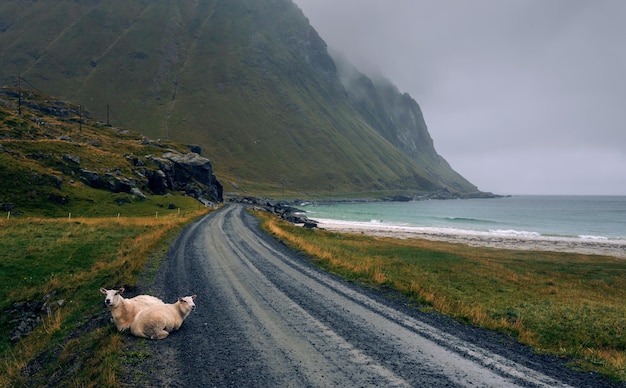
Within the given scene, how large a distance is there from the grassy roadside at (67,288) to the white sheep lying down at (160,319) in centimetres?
60

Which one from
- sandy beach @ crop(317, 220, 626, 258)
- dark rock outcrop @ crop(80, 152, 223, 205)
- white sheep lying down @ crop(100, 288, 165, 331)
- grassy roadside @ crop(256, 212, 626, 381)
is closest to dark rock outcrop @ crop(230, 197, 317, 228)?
dark rock outcrop @ crop(80, 152, 223, 205)

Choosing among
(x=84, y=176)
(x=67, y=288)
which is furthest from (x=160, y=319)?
(x=84, y=176)

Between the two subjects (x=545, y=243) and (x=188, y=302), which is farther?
(x=545, y=243)

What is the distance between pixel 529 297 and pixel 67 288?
2539 centimetres

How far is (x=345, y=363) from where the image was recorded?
25.5 feet

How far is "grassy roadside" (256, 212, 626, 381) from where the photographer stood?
34.6 ft

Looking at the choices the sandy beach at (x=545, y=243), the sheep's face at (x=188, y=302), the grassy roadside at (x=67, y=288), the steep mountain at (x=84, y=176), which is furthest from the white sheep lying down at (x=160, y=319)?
the sandy beach at (x=545, y=243)

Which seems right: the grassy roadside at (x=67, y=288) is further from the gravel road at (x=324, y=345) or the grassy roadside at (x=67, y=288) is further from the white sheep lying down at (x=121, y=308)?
the gravel road at (x=324, y=345)

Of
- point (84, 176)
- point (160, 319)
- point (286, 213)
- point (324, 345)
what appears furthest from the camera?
point (286, 213)

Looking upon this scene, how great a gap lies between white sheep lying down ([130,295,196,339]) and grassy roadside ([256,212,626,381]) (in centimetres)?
921

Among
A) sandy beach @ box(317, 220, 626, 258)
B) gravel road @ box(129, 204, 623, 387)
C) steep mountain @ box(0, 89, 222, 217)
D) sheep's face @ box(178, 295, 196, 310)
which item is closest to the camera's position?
gravel road @ box(129, 204, 623, 387)

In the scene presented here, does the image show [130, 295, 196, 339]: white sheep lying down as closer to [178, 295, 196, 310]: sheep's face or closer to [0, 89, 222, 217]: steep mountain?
[178, 295, 196, 310]: sheep's face

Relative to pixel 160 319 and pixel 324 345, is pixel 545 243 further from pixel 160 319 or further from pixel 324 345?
pixel 160 319

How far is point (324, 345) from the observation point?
347 inches
